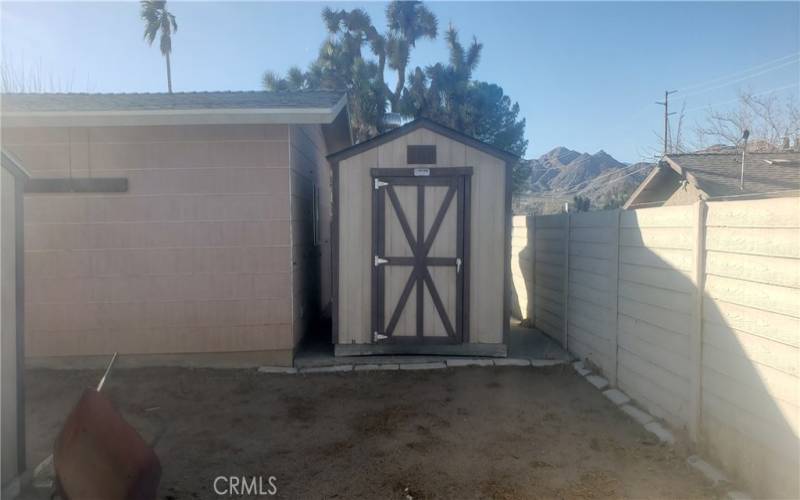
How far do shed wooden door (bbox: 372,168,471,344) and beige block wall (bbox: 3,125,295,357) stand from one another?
44.6 inches

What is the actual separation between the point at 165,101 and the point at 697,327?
613cm

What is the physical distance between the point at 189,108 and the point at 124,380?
3.06 meters

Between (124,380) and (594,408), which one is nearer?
(594,408)

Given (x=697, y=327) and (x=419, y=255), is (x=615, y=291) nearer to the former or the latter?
(x=697, y=327)

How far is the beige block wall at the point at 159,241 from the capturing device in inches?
244

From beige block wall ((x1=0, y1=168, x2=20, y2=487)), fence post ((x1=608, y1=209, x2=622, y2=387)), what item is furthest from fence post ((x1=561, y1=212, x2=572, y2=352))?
beige block wall ((x1=0, y1=168, x2=20, y2=487))

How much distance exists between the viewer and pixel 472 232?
6387 mm

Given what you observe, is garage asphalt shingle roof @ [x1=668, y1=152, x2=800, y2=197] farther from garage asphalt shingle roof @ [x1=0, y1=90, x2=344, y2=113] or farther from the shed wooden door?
garage asphalt shingle roof @ [x1=0, y1=90, x2=344, y2=113]

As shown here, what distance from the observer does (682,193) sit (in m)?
15.8

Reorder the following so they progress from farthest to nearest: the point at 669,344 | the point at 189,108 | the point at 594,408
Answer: the point at 189,108
the point at 594,408
the point at 669,344

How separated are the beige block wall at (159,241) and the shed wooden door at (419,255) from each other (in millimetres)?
1133

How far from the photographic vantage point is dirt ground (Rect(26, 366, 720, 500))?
11.7ft

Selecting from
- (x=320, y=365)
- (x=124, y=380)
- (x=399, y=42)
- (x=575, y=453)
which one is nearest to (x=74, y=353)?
(x=124, y=380)

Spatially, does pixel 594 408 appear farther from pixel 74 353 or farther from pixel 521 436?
pixel 74 353
